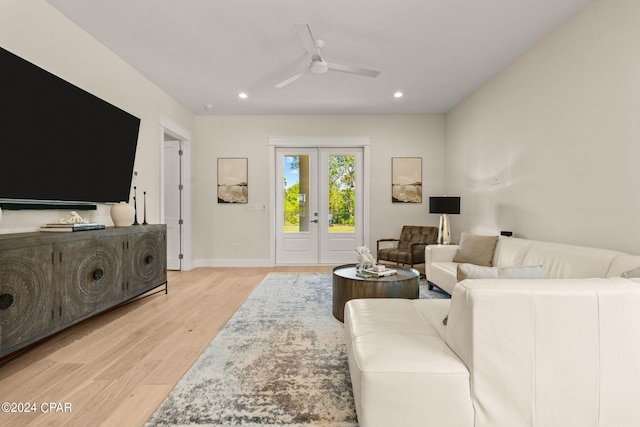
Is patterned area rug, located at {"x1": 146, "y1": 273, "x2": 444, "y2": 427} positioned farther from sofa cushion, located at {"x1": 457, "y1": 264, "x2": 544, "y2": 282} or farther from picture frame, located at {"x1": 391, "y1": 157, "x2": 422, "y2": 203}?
picture frame, located at {"x1": 391, "y1": 157, "x2": 422, "y2": 203}

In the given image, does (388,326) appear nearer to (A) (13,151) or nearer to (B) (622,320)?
(B) (622,320)

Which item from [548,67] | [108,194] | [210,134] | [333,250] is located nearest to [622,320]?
[548,67]

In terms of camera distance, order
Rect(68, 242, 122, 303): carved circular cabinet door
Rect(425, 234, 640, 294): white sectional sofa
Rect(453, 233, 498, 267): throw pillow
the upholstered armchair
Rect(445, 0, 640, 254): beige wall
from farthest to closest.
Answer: the upholstered armchair → Rect(453, 233, 498, 267): throw pillow → Rect(68, 242, 122, 303): carved circular cabinet door → Rect(445, 0, 640, 254): beige wall → Rect(425, 234, 640, 294): white sectional sofa

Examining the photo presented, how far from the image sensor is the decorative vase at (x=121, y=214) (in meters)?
3.52

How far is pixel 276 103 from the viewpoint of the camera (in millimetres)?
5473

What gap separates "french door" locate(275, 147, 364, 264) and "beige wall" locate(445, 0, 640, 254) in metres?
2.38

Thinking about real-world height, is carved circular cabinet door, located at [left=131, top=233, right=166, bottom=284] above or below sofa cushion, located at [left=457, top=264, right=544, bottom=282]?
below

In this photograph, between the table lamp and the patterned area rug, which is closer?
the patterned area rug

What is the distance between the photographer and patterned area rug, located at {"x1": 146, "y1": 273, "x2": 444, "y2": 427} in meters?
1.71

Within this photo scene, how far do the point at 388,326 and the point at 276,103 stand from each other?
4.56 m

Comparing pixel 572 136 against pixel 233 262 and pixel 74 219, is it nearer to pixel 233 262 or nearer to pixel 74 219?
pixel 74 219

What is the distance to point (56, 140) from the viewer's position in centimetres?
278

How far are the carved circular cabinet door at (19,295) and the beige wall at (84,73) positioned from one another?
1.74 feet

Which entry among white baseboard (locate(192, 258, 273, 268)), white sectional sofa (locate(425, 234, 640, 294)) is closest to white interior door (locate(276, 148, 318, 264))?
white baseboard (locate(192, 258, 273, 268))
